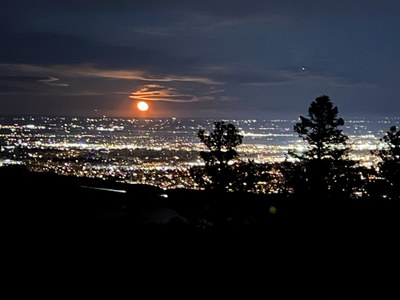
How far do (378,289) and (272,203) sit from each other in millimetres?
3101

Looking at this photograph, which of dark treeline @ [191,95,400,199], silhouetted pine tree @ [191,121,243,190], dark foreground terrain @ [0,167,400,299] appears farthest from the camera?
silhouetted pine tree @ [191,121,243,190]

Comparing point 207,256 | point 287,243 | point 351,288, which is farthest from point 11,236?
point 351,288

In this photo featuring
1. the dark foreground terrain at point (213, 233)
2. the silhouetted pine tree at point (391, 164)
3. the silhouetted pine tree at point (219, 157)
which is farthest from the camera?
the silhouetted pine tree at point (391, 164)

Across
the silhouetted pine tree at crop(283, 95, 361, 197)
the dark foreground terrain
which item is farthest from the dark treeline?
the dark foreground terrain

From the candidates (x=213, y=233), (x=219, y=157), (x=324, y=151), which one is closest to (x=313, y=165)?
(x=324, y=151)

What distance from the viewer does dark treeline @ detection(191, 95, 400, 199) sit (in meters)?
19.5

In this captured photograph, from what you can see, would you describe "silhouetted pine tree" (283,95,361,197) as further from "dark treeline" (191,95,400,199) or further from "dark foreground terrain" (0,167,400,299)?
"dark foreground terrain" (0,167,400,299)

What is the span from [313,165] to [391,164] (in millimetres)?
3530

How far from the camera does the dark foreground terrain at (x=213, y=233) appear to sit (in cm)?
638

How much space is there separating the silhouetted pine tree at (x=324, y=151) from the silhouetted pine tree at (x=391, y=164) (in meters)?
1.16

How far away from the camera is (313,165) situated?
65.2 ft

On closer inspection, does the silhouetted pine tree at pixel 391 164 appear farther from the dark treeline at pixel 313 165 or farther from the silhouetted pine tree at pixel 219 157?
the silhouetted pine tree at pixel 219 157

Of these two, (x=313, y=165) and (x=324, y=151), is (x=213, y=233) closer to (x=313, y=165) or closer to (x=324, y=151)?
(x=313, y=165)

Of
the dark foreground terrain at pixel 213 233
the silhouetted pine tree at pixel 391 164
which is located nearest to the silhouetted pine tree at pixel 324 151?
the silhouetted pine tree at pixel 391 164
